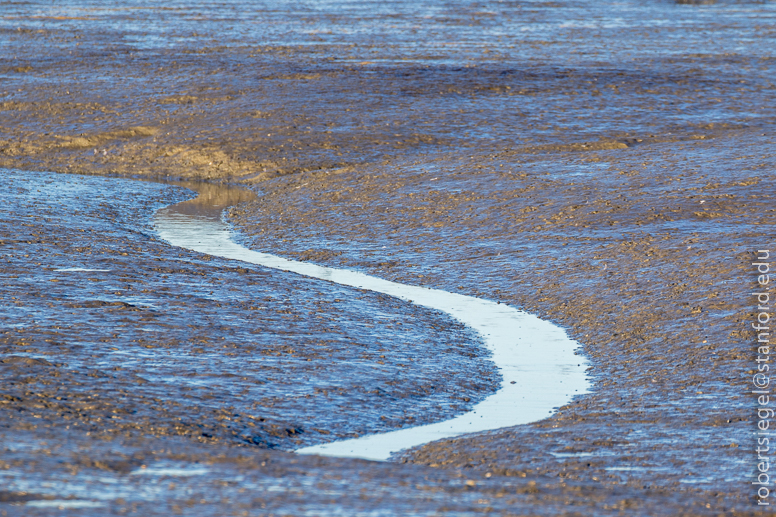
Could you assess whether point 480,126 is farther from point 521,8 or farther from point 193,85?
→ point 521,8

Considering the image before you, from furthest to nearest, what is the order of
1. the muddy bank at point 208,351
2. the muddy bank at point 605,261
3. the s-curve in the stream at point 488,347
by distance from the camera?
the s-curve in the stream at point 488,347, the muddy bank at point 208,351, the muddy bank at point 605,261

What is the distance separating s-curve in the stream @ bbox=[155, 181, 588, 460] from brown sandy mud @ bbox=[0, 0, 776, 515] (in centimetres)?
20

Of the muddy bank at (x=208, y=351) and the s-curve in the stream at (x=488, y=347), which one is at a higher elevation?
the muddy bank at (x=208, y=351)

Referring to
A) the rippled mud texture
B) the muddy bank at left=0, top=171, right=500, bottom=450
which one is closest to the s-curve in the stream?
the muddy bank at left=0, top=171, right=500, bottom=450

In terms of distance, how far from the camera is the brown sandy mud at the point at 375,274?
21.1 feet

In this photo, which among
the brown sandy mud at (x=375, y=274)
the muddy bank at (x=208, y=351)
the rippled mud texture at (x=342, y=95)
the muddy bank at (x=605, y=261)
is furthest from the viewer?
the rippled mud texture at (x=342, y=95)

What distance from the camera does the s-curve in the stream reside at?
7.98 metres

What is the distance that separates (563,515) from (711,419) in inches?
103

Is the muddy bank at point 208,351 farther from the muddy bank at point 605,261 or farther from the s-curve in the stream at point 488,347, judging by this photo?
the muddy bank at point 605,261

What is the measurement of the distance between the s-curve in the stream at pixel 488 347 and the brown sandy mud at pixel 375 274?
0.20 meters

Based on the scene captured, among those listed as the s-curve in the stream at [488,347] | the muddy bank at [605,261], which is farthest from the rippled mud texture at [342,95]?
the s-curve in the stream at [488,347]

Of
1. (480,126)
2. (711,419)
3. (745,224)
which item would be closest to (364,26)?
(480,126)

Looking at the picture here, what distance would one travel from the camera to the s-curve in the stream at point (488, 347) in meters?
7.98

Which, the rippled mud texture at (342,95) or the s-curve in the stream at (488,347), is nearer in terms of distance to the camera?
the s-curve in the stream at (488,347)
